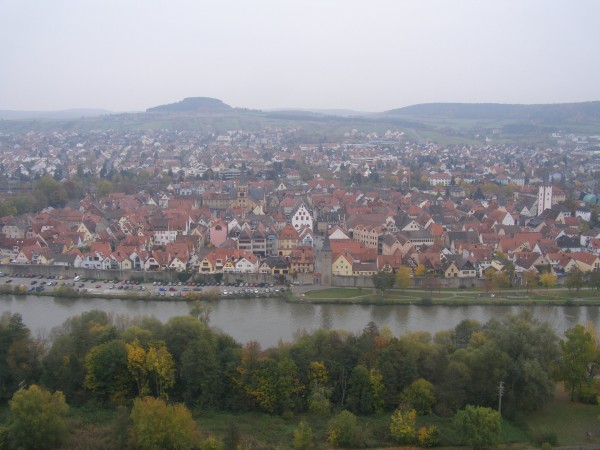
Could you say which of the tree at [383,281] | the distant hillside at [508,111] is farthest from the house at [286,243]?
the distant hillside at [508,111]

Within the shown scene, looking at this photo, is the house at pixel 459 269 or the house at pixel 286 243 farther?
the house at pixel 286 243

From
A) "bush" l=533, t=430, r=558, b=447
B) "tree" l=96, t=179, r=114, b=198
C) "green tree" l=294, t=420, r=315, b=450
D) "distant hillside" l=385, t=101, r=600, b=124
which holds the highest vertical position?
"distant hillside" l=385, t=101, r=600, b=124

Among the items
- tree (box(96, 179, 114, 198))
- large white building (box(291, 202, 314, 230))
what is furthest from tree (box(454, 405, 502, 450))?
tree (box(96, 179, 114, 198))

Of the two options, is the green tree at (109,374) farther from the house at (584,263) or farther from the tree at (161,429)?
the house at (584,263)

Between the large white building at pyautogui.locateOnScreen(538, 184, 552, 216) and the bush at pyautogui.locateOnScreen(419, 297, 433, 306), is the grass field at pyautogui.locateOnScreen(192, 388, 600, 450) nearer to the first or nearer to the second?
the bush at pyautogui.locateOnScreen(419, 297, 433, 306)

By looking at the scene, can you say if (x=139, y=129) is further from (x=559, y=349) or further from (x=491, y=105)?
(x=559, y=349)

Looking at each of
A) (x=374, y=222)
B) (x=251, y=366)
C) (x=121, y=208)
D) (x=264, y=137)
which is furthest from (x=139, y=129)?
(x=251, y=366)
